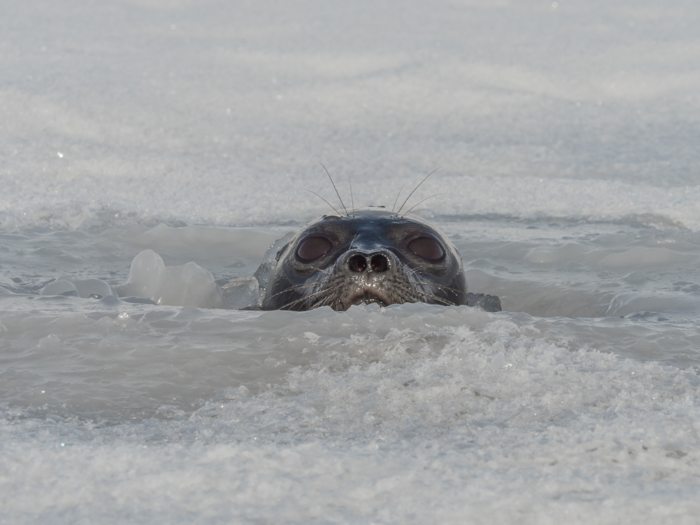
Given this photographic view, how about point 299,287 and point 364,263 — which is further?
point 299,287

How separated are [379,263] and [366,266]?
0.06 m

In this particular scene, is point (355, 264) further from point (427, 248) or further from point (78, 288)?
point (78, 288)

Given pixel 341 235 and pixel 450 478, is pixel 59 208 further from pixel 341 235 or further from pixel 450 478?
pixel 450 478

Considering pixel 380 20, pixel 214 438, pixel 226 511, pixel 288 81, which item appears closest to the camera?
pixel 226 511

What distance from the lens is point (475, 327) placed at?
101 inches

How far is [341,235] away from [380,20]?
9.19m

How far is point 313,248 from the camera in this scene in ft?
11.3

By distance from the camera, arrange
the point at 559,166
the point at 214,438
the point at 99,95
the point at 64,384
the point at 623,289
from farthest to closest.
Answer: the point at 99,95, the point at 559,166, the point at 623,289, the point at 64,384, the point at 214,438

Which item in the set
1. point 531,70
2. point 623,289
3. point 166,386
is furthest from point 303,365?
point 531,70

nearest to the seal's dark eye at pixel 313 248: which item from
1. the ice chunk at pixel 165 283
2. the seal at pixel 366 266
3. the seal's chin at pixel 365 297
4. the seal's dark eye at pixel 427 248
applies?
the seal at pixel 366 266

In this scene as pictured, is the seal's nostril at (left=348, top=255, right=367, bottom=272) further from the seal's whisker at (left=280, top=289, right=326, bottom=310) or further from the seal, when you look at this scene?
the seal's whisker at (left=280, top=289, right=326, bottom=310)

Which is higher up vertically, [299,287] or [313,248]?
[313,248]

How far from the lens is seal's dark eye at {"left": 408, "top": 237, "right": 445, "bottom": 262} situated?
11.3ft

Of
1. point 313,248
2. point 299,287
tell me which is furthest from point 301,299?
point 313,248
